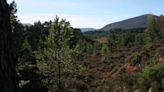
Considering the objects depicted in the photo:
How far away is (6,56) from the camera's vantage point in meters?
3.93

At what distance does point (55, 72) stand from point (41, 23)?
65.2 metres

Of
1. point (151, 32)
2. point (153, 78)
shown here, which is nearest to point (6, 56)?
point (153, 78)

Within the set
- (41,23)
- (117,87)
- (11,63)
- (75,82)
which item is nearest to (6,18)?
(11,63)

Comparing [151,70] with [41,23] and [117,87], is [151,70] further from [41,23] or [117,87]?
[41,23]

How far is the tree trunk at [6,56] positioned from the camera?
3720 mm

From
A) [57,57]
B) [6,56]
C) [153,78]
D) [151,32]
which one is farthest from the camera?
[151,32]

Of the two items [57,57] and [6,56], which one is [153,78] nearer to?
[57,57]

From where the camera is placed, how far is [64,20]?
24.1 meters

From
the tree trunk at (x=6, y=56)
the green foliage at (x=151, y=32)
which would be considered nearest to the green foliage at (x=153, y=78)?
the tree trunk at (x=6, y=56)

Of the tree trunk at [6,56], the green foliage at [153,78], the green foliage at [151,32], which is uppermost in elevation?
the tree trunk at [6,56]

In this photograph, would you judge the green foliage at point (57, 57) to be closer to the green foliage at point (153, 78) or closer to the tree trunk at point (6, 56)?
the green foliage at point (153, 78)

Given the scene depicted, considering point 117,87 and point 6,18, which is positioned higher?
point 6,18

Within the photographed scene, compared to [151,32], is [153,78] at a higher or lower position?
lower

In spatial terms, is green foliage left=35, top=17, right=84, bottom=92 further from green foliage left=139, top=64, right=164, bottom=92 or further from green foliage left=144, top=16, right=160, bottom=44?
green foliage left=144, top=16, right=160, bottom=44
